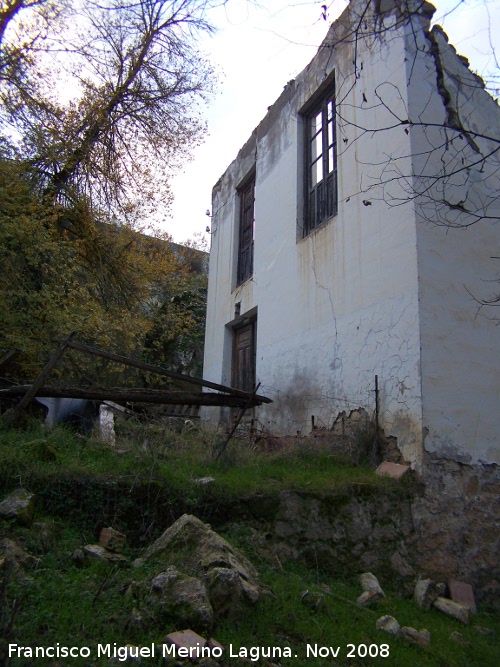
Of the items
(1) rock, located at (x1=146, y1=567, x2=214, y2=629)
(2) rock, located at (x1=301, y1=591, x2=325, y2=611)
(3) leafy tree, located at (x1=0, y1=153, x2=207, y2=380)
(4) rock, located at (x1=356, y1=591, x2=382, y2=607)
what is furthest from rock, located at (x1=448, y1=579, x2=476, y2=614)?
(3) leafy tree, located at (x1=0, y1=153, x2=207, y2=380)

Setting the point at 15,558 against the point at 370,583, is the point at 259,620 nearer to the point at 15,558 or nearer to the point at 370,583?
the point at 370,583

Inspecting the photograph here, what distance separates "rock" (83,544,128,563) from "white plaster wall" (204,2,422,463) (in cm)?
308

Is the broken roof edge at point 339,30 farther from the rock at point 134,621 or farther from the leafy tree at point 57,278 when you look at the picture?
the rock at point 134,621

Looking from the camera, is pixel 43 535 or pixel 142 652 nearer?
pixel 142 652

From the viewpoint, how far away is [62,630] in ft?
9.17

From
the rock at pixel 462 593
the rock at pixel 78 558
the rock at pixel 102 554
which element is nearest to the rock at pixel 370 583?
the rock at pixel 462 593

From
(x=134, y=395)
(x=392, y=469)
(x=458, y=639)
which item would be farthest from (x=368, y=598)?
(x=134, y=395)

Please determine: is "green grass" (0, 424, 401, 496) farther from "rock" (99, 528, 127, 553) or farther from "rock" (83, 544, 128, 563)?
"rock" (83, 544, 128, 563)

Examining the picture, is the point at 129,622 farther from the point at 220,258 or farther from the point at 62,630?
the point at 220,258

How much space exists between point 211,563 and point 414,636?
1.58 m

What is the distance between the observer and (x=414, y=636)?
3.56m

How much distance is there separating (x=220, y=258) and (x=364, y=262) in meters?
5.94

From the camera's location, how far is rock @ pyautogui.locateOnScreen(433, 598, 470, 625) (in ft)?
13.8

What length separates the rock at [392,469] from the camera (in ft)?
16.8
